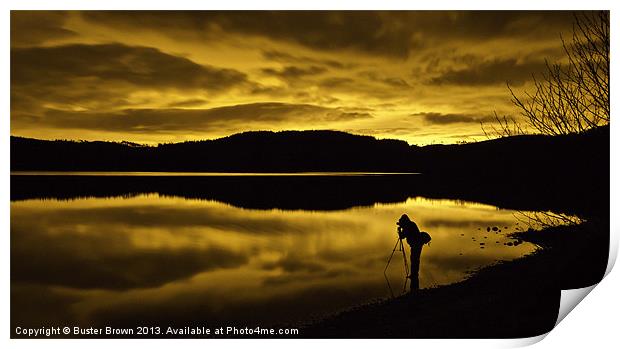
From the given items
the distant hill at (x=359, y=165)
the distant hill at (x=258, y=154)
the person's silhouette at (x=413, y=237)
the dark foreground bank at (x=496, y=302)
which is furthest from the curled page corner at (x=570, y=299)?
the distant hill at (x=258, y=154)

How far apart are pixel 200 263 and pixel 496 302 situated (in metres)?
1.91

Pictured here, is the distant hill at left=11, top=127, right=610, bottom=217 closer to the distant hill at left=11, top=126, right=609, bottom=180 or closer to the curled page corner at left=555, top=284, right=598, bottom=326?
the distant hill at left=11, top=126, right=609, bottom=180

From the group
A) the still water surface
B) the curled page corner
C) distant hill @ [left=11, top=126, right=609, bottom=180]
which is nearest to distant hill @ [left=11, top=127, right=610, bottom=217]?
distant hill @ [left=11, top=126, right=609, bottom=180]

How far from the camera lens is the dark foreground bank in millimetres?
2812

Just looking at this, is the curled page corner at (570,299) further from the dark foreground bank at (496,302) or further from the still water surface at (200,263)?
the still water surface at (200,263)

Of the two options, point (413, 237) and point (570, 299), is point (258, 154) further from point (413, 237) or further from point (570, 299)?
point (570, 299)

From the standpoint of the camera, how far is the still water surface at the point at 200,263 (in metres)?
2.89

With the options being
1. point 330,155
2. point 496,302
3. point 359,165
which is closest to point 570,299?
point 496,302

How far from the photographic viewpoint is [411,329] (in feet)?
9.11

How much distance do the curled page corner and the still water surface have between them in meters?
0.68

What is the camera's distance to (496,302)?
308 cm

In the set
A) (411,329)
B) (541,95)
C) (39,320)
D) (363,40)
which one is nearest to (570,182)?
(541,95)
